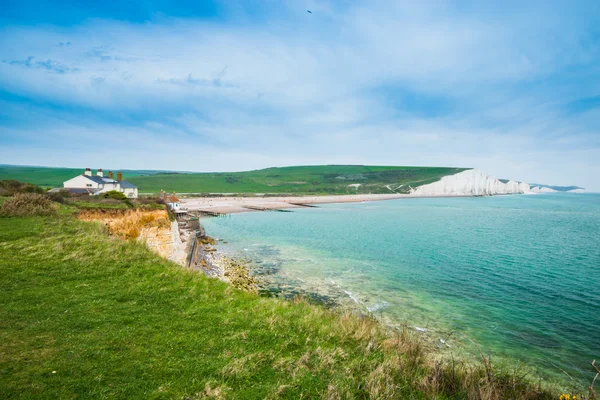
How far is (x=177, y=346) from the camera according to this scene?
701 cm

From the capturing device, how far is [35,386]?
5.08m

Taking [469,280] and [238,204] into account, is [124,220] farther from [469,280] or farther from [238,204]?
[238,204]

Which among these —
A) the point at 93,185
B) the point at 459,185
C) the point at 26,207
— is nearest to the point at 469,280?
the point at 26,207

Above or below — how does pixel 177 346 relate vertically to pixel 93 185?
below

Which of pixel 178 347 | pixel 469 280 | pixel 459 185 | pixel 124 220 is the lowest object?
pixel 469 280

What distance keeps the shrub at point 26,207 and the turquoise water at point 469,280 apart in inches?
635

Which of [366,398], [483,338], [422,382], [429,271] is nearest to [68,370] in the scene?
[366,398]

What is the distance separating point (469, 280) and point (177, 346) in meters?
25.5

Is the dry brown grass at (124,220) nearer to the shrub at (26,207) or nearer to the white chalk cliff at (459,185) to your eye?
the shrub at (26,207)

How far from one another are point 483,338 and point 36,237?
73.8ft

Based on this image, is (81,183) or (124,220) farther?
(81,183)

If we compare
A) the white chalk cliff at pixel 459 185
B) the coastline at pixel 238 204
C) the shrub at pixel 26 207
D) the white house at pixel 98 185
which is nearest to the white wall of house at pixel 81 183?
the white house at pixel 98 185

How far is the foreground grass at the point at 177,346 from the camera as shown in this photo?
567cm

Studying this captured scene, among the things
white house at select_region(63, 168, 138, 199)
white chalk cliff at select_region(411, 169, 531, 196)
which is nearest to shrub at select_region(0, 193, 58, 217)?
white house at select_region(63, 168, 138, 199)
